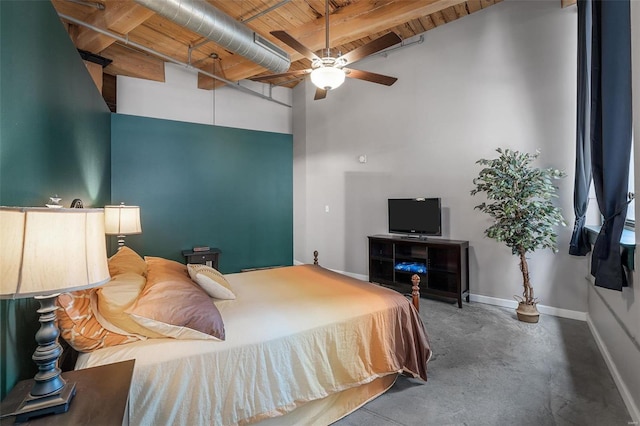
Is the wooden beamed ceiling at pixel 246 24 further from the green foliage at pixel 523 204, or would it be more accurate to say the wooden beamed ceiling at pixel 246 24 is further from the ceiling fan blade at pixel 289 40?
the green foliage at pixel 523 204

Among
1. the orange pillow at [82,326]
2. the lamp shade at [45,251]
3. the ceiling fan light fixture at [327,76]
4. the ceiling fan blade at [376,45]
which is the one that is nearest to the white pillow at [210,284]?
the orange pillow at [82,326]

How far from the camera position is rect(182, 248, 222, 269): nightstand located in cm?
479

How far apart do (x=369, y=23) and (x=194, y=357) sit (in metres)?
3.89

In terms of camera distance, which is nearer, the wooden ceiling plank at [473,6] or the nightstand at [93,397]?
the nightstand at [93,397]

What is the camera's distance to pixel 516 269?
3875 millimetres

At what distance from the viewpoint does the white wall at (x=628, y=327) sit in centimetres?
182

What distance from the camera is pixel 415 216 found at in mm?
4574

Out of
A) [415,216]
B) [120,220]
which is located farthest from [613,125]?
[120,220]

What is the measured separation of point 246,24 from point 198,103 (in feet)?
6.80

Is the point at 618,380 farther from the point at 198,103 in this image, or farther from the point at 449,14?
the point at 198,103

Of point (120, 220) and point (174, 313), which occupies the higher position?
point (120, 220)

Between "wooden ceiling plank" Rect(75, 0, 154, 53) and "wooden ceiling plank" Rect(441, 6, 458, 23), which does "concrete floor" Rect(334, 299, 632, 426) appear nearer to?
"wooden ceiling plank" Rect(441, 6, 458, 23)

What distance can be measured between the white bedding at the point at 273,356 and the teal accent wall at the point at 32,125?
1.06 ft

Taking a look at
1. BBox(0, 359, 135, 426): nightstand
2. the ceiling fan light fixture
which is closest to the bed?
BBox(0, 359, 135, 426): nightstand
